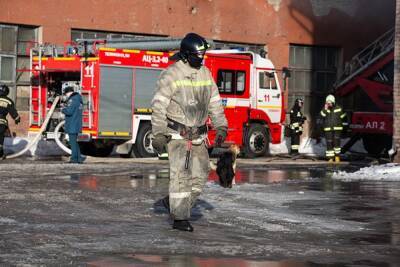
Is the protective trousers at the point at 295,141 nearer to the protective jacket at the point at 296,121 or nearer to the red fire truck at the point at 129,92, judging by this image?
the protective jacket at the point at 296,121

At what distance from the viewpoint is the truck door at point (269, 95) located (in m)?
23.0

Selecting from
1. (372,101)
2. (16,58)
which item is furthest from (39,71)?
(372,101)

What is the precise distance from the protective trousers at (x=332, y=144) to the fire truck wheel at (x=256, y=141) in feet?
5.39

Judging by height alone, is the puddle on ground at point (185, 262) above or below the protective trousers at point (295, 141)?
below

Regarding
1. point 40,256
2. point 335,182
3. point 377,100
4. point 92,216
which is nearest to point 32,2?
point 377,100

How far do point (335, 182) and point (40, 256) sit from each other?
28.8ft

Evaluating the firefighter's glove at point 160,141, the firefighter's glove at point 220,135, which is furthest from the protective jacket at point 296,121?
the firefighter's glove at point 160,141

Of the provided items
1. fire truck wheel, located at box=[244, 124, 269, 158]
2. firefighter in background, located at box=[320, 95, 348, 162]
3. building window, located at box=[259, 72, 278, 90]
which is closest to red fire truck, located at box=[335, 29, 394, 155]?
firefighter in background, located at box=[320, 95, 348, 162]

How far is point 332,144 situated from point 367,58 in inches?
306

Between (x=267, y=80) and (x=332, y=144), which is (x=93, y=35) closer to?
(x=267, y=80)

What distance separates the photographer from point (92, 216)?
10.0 m

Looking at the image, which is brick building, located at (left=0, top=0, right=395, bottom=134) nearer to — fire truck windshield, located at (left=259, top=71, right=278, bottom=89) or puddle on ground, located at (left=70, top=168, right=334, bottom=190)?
fire truck windshield, located at (left=259, top=71, right=278, bottom=89)

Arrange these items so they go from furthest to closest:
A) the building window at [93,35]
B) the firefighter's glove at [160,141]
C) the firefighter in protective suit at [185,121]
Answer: the building window at [93,35], the firefighter in protective suit at [185,121], the firefighter's glove at [160,141]

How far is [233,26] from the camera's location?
96.1 ft
